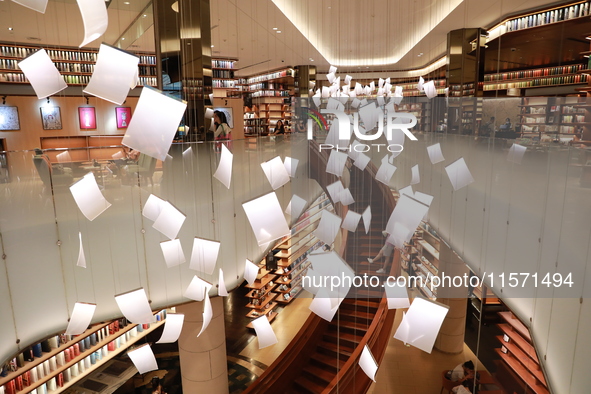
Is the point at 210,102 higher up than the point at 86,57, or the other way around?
the point at 86,57

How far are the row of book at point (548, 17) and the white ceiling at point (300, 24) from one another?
0.20 m

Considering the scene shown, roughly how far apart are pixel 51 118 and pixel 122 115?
1.49 m

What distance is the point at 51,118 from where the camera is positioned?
855cm

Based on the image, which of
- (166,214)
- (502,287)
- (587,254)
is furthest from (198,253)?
(502,287)

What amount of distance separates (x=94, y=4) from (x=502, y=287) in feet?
13.1

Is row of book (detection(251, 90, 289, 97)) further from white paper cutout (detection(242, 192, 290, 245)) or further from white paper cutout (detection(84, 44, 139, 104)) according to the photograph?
white paper cutout (detection(84, 44, 139, 104))

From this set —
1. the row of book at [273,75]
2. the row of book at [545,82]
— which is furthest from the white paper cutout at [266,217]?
the row of book at [273,75]

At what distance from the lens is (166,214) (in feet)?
8.86

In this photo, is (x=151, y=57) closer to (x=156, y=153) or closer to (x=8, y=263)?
(x=8, y=263)

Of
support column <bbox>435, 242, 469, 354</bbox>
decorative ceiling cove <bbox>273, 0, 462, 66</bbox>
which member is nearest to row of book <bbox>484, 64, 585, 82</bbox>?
decorative ceiling cove <bbox>273, 0, 462, 66</bbox>

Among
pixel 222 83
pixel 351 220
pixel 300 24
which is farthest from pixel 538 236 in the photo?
pixel 222 83

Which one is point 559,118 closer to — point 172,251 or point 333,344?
point 172,251

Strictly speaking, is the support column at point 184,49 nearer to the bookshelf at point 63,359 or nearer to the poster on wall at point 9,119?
the bookshelf at point 63,359

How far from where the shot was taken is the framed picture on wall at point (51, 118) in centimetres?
844
